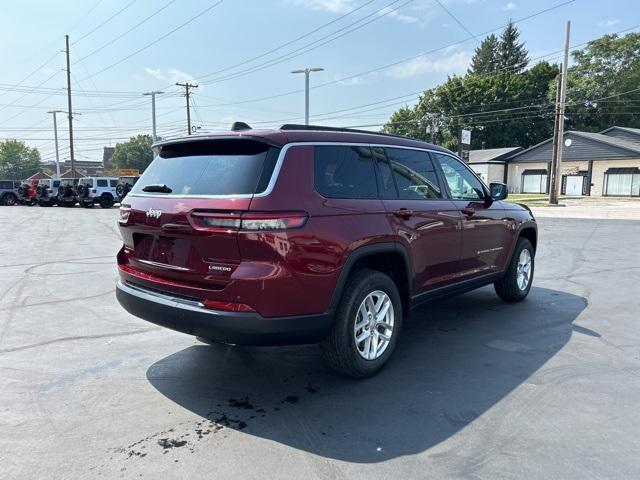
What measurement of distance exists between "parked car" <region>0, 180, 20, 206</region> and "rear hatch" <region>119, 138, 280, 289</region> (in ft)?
124

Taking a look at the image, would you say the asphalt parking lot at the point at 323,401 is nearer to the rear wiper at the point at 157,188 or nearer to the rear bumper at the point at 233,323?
the rear bumper at the point at 233,323

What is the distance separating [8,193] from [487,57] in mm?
73531

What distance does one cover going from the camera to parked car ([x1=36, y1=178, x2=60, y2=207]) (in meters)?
32.7

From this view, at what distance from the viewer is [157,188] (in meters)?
3.82

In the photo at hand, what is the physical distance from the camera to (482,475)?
8.80 feet

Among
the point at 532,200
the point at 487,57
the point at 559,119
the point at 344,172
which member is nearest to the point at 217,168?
the point at 344,172

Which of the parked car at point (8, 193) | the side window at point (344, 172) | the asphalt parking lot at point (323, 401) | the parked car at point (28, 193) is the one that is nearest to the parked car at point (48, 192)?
the parked car at point (28, 193)

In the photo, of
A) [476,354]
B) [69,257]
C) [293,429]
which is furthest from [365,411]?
[69,257]

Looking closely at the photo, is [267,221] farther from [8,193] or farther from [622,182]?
[622,182]

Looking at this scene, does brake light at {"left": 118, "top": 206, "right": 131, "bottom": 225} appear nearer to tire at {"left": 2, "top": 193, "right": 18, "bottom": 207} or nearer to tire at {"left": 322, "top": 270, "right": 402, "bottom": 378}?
tire at {"left": 322, "top": 270, "right": 402, "bottom": 378}

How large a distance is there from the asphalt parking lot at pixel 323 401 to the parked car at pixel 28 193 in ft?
107

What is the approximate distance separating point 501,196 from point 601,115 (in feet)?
221

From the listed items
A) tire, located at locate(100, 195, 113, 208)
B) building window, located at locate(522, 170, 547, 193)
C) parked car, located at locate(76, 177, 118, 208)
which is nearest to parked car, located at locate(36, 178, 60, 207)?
parked car, located at locate(76, 177, 118, 208)

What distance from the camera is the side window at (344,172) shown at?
358cm
